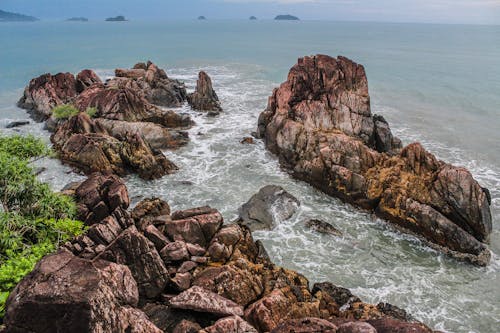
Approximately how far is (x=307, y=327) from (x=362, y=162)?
2547cm

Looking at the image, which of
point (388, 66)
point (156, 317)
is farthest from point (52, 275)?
point (388, 66)

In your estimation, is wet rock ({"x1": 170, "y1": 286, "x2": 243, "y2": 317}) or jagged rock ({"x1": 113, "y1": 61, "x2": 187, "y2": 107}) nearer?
wet rock ({"x1": 170, "y1": 286, "x2": 243, "y2": 317})

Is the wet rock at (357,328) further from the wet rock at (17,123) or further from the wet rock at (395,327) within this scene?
the wet rock at (17,123)

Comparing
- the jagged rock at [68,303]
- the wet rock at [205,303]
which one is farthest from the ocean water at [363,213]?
the jagged rock at [68,303]

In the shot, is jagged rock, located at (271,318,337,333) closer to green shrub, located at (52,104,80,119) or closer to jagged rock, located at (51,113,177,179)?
jagged rock, located at (51,113,177,179)

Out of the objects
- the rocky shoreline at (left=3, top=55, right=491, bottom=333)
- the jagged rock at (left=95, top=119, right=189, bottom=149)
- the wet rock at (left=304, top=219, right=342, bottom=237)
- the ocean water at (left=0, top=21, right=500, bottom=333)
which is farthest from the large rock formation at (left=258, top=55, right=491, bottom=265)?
the jagged rock at (left=95, top=119, right=189, bottom=149)

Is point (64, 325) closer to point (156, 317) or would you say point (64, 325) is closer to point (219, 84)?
point (156, 317)

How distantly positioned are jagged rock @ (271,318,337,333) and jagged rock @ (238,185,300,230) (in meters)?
17.3

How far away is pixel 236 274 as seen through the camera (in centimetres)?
1917

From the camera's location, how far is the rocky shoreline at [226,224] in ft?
42.4

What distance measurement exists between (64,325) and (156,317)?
18.0 feet

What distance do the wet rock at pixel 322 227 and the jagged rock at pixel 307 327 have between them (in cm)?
1749

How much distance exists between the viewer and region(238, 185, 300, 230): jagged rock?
32.0 meters

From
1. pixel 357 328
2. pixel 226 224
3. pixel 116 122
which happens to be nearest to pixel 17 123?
pixel 116 122
